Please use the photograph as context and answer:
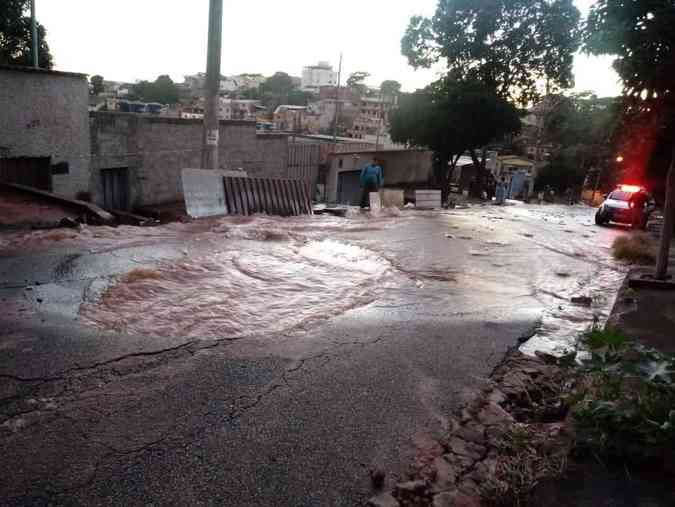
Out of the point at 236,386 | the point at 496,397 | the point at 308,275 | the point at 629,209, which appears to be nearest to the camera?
the point at 236,386

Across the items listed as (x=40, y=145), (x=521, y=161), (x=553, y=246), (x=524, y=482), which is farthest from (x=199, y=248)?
(x=521, y=161)

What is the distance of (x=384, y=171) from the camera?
33.3m

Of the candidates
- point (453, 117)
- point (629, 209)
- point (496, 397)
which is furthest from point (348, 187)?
point (496, 397)

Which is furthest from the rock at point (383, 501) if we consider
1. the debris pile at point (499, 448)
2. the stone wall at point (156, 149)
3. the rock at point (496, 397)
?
the stone wall at point (156, 149)

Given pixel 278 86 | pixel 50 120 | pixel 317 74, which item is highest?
pixel 317 74

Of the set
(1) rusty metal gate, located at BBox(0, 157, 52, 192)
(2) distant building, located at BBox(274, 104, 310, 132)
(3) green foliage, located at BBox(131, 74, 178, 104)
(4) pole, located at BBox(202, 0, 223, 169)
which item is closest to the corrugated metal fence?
(4) pole, located at BBox(202, 0, 223, 169)

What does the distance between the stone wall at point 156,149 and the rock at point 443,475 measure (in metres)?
12.4

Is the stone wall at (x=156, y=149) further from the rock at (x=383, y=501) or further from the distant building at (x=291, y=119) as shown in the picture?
the distant building at (x=291, y=119)

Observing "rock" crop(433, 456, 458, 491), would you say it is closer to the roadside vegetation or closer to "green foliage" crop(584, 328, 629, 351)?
"green foliage" crop(584, 328, 629, 351)

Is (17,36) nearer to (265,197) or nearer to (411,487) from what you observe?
(265,197)

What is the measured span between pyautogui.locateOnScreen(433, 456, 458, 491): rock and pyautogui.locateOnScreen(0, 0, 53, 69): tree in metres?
22.8

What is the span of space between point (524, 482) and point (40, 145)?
1188 cm

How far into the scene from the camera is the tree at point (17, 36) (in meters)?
21.7

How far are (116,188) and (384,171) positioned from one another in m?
20.7
